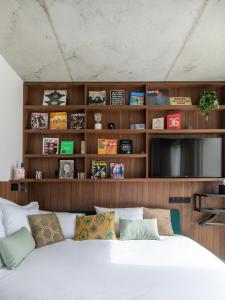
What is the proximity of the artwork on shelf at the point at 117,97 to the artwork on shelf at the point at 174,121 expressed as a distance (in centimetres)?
66

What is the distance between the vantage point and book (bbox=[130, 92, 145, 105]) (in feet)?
14.0

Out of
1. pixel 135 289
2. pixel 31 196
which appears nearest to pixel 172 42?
pixel 135 289

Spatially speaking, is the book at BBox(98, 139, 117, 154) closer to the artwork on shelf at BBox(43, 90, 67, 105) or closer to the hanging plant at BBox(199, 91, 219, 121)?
the artwork on shelf at BBox(43, 90, 67, 105)

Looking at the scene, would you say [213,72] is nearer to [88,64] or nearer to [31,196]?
[88,64]

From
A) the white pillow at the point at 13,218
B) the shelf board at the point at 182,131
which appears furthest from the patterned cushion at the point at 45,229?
the shelf board at the point at 182,131

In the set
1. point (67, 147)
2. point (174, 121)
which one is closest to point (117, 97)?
point (174, 121)

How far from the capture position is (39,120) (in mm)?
4281

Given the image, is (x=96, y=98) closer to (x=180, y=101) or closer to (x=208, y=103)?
(x=180, y=101)

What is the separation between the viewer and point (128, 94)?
4.35 meters

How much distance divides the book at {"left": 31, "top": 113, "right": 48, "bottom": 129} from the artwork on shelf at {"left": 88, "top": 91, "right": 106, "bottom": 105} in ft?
2.10

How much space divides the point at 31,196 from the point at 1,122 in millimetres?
1326

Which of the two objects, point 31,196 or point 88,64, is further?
point 31,196

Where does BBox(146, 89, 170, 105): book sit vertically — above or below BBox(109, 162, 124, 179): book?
above

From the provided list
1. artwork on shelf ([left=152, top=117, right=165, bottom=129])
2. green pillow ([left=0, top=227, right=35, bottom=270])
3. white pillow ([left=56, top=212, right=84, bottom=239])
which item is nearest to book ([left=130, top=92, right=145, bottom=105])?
artwork on shelf ([left=152, top=117, right=165, bottom=129])
